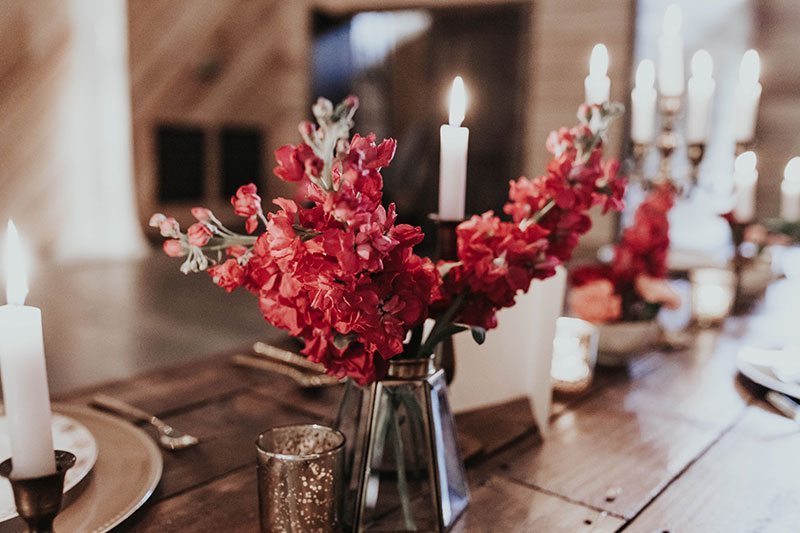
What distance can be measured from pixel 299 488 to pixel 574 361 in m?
0.57

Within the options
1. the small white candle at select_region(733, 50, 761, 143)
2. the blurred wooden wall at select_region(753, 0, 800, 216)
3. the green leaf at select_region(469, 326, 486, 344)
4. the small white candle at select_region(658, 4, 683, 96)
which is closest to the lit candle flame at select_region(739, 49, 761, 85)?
the small white candle at select_region(733, 50, 761, 143)

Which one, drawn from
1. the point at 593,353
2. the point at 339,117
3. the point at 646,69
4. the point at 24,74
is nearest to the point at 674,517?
the point at 593,353

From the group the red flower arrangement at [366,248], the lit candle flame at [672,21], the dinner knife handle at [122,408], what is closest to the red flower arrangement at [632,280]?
the lit candle flame at [672,21]

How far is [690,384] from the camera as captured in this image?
3.42 ft

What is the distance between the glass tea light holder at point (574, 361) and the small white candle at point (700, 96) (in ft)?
1.64

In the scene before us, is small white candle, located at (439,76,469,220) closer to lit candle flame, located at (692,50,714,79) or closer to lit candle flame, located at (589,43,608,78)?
lit candle flame, located at (589,43,608,78)

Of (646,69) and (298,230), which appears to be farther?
(646,69)

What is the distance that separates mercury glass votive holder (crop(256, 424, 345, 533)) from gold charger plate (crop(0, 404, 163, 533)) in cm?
13

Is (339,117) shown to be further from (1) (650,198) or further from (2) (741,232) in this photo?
(2) (741,232)

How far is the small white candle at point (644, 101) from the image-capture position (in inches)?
47.3

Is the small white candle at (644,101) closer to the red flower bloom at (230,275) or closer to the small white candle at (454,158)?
the small white candle at (454,158)

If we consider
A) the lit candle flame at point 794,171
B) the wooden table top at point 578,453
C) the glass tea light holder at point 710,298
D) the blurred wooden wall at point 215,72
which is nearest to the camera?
the wooden table top at point 578,453

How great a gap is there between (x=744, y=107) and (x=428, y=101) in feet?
19.8

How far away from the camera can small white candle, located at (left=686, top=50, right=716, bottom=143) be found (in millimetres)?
1203
